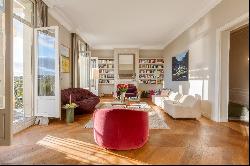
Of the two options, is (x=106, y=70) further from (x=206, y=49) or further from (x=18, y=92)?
(x=206, y=49)

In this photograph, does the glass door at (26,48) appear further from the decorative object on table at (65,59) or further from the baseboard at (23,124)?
the decorative object on table at (65,59)

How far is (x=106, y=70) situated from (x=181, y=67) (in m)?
6.17

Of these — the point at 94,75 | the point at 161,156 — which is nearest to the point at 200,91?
the point at 161,156

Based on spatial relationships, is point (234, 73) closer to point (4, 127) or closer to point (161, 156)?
point (161, 156)

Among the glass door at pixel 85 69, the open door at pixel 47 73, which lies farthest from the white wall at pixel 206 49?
the glass door at pixel 85 69

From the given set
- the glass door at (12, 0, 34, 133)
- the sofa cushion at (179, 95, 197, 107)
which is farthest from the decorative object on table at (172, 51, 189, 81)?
the glass door at (12, 0, 34, 133)

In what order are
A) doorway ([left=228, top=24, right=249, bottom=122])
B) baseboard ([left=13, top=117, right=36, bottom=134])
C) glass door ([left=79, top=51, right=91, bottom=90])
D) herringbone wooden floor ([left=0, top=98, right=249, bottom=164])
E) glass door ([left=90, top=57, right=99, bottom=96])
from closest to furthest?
herringbone wooden floor ([left=0, top=98, right=249, bottom=164])
baseboard ([left=13, top=117, right=36, bottom=134])
doorway ([left=228, top=24, right=249, bottom=122])
glass door ([left=79, top=51, right=91, bottom=90])
glass door ([left=90, top=57, right=99, bottom=96])

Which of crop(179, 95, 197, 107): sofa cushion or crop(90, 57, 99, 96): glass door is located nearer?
crop(179, 95, 197, 107): sofa cushion

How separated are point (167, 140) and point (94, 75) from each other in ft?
28.7

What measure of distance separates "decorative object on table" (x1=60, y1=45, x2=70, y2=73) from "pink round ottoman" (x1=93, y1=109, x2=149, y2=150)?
492 cm

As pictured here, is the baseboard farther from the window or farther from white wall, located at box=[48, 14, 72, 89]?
white wall, located at box=[48, 14, 72, 89]

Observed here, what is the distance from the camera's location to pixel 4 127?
393 cm

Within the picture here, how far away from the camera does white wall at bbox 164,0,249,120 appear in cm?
570

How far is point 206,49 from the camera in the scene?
7.07 metres
